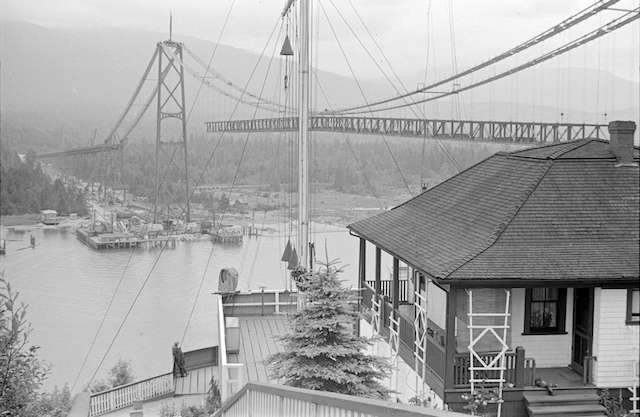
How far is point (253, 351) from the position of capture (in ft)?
35.4

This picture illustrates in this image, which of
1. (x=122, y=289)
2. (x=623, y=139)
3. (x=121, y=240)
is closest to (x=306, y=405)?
(x=623, y=139)

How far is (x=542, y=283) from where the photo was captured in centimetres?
600

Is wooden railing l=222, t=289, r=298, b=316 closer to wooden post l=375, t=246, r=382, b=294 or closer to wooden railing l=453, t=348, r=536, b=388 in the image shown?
wooden post l=375, t=246, r=382, b=294

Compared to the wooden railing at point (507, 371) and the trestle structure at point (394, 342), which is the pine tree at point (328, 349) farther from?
the trestle structure at point (394, 342)

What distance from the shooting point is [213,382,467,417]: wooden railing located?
9.37ft

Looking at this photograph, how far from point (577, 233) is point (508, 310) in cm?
81

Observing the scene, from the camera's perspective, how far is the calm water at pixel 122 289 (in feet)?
83.9

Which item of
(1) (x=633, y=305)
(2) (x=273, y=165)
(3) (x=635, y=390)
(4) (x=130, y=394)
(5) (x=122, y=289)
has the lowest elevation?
(5) (x=122, y=289)

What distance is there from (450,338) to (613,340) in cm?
120

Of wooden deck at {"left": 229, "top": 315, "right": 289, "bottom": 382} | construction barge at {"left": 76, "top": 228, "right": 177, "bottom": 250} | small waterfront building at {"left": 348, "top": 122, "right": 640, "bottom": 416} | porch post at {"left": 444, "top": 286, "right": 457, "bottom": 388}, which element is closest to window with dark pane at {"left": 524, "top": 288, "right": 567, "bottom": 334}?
small waterfront building at {"left": 348, "top": 122, "right": 640, "bottom": 416}

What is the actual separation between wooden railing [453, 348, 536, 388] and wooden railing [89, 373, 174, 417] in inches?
312

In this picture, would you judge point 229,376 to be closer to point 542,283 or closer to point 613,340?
point 542,283

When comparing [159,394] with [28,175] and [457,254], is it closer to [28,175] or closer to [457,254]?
[457,254]

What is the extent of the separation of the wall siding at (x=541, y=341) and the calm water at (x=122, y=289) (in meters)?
14.3
